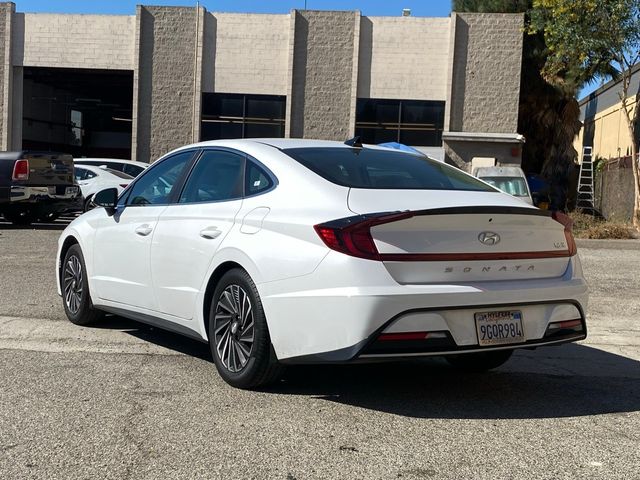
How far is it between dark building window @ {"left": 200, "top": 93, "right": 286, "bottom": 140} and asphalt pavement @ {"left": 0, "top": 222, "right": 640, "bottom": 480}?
75.0 feet

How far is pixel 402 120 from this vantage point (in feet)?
93.8

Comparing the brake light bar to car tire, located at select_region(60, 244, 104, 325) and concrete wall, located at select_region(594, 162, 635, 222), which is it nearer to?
car tire, located at select_region(60, 244, 104, 325)

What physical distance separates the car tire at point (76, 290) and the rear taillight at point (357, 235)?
10.6 feet

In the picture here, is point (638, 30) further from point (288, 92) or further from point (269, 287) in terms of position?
point (269, 287)

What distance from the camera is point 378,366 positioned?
219 inches

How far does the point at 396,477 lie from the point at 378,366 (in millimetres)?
2226

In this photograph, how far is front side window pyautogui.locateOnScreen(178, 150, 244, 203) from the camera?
16.5 feet

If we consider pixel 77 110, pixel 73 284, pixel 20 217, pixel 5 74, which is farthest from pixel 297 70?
pixel 73 284

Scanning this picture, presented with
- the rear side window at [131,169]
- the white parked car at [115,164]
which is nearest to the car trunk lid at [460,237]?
the white parked car at [115,164]

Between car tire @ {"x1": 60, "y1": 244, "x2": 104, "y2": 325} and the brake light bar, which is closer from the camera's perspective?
the brake light bar

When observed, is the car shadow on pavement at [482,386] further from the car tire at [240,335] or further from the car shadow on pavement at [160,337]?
the car tire at [240,335]

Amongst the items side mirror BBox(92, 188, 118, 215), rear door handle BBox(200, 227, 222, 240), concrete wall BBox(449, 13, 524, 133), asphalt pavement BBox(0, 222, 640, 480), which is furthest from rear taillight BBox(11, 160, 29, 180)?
concrete wall BBox(449, 13, 524, 133)

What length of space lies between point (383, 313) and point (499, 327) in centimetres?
80

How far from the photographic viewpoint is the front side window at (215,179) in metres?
5.03
